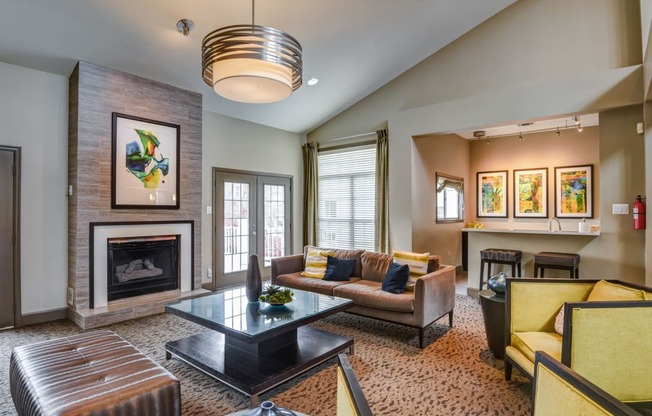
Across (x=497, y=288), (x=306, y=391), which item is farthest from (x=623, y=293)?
(x=306, y=391)

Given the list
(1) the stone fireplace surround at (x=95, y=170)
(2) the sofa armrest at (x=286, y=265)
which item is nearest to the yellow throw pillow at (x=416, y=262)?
(2) the sofa armrest at (x=286, y=265)

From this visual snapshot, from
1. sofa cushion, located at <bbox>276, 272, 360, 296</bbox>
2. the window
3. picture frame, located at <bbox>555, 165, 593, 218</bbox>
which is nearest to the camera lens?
sofa cushion, located at <bbox>276, 272, 360, 296</bbox>

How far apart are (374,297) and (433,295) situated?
24.1 inches

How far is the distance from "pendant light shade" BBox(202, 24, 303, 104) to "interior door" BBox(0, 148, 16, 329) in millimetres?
2827

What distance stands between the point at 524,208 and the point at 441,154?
2231 millimetres

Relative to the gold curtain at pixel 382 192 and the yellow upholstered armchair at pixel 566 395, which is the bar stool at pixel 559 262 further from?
the yellow upholstered armchair at pixel 566 395

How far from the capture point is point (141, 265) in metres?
4.84

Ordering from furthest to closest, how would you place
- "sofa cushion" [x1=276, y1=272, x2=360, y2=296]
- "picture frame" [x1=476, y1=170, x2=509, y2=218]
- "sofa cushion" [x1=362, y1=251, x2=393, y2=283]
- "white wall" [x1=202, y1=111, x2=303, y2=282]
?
"picture frame" [x1=476, y1=170, x2=509, y2=218] < "white wall" [x1=202, y1=111, x2=303, y2=282] < "sofa cushion" [x1=362, y1=251, x2=393, y2=283] < "sofa cushion" [x1=276, y1=272, x2=360, y2=296]

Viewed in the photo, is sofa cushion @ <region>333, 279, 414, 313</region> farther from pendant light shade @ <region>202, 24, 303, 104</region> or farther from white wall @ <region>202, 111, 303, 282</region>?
white wall @ <region>202, 111, 303, 282</region>

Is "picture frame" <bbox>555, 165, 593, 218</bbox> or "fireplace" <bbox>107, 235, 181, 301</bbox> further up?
"picture frame" <bbox>555, 165, 593, 218</bbox>

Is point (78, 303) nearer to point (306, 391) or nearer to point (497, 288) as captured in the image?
point (306, 391)

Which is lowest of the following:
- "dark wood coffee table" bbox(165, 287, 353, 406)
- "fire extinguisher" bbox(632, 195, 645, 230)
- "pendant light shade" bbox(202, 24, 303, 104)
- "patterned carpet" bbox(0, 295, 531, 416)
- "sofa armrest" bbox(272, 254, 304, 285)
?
"patterned carpet" bbox(0, 295, 531, 416)

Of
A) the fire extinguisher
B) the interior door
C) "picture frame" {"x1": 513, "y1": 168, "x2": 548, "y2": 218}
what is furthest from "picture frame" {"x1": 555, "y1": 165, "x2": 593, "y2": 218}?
the interior door

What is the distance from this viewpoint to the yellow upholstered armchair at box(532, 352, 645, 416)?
92 cm
